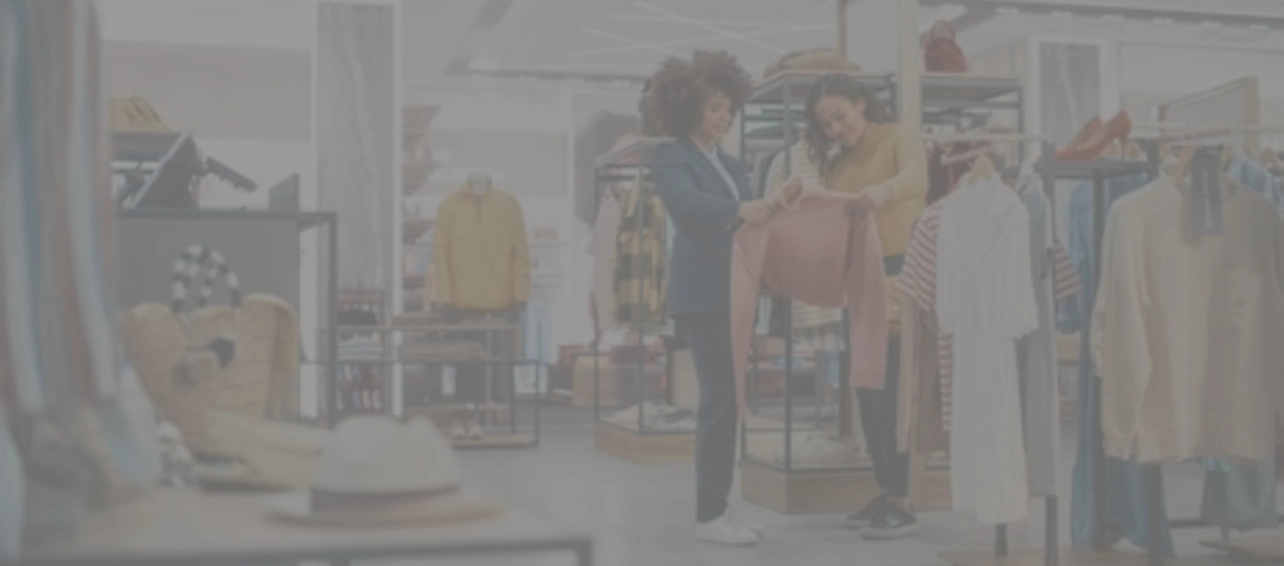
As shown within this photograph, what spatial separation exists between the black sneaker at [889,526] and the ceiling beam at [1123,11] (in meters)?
6.18

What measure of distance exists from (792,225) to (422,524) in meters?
3.43

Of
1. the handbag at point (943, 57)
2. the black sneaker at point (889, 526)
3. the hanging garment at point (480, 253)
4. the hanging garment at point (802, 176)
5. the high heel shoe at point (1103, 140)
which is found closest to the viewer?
the high heel shoe at point (1103, 140)

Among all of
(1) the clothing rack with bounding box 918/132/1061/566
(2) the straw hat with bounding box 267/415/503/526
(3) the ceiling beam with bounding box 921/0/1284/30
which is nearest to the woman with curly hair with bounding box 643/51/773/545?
(1) the clothing rack with bounding box 918/132/1061/566

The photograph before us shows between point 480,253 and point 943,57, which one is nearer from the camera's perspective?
point 943,57

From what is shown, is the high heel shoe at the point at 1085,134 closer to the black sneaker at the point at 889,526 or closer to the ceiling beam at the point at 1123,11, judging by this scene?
the black sneaker at the point at 889,526

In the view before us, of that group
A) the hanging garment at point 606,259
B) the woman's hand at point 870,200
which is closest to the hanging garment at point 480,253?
the hanging garment at point 606,259

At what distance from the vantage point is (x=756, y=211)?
Result: 454cm

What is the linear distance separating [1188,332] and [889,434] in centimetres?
116

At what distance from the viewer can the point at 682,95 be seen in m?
4.77

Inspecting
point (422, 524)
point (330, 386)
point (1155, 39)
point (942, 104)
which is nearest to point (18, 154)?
point (422, 524)

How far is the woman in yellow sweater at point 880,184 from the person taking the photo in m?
4.95

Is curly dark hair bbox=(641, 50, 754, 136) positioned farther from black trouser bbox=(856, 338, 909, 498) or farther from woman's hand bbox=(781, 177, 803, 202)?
black trouser bbox=(856, 338, 909, 498)

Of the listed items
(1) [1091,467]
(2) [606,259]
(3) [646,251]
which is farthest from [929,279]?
(2) [606,259]

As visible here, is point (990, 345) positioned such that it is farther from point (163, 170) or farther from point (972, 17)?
point (972, 17)
